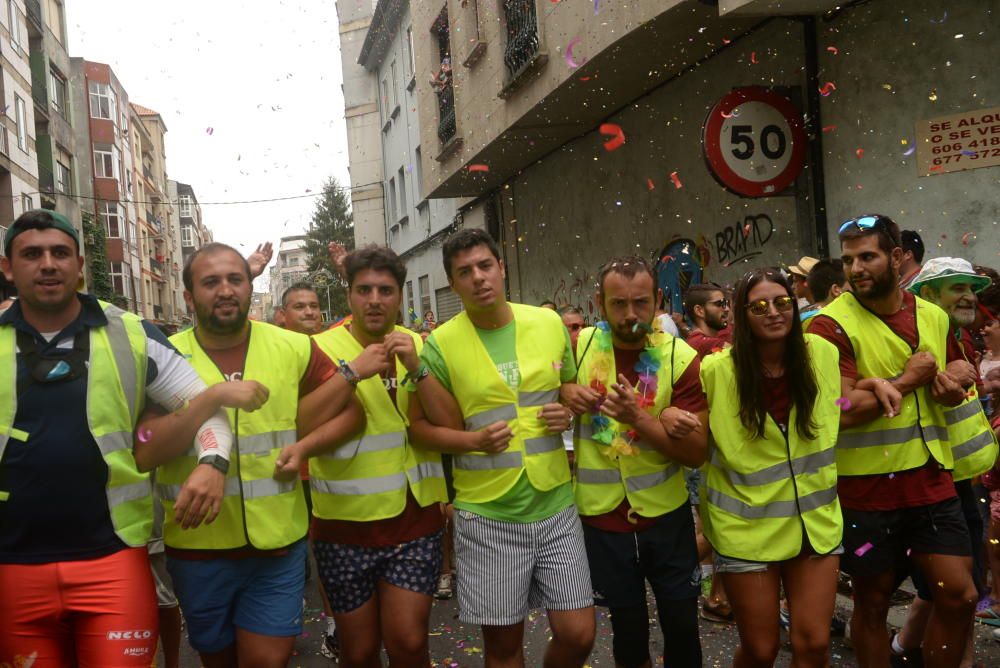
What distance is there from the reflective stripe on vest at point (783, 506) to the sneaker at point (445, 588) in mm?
3207

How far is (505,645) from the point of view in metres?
3.63

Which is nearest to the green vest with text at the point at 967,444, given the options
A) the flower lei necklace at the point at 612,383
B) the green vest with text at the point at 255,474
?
the flower lei necklace at the point at 612,383

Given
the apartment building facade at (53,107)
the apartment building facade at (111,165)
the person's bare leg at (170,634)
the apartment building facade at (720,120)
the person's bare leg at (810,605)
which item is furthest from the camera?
the apartment building facade at (111,165)

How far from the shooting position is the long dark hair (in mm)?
3498

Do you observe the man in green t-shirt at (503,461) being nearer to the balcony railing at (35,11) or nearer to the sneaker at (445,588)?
the sneaker at (445,588)

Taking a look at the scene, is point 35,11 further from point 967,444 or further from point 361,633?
point 967,444

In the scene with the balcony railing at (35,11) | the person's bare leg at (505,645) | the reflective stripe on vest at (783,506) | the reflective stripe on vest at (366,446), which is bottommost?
the person's bare leg at (505,645)

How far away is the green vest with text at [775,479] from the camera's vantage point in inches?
135

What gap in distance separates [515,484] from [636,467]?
515 millimetres

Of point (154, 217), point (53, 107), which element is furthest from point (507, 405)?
point (154, 217)

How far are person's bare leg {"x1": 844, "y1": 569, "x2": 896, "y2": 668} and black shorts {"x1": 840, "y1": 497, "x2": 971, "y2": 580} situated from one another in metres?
0.07

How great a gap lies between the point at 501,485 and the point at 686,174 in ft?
23.1

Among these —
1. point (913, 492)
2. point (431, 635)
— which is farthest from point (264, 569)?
point (913, 492)

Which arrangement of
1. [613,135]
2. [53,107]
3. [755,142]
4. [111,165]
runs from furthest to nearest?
1. [111,165]
2. [53,107]
3. [613,135]
4. [755,142]
